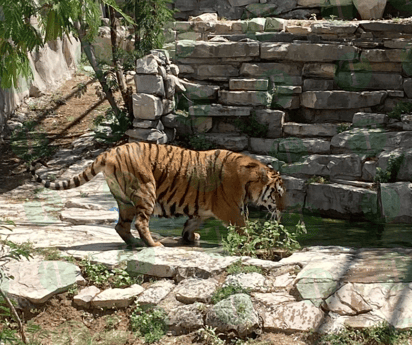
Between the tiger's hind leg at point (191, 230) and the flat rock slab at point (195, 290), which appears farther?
A: the tiger's hind leg at point (191, 230)

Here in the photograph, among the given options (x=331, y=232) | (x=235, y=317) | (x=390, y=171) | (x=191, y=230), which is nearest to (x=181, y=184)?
(x=191, y=230)

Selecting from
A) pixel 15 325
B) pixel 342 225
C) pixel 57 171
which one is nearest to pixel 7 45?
pixel 15 325

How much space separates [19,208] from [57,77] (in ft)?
20.8

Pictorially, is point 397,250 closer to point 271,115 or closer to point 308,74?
point 271,115

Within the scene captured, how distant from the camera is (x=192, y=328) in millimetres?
4824

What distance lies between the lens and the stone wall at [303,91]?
11008 millimetres

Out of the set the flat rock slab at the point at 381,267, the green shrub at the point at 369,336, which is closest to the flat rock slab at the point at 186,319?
the green shrub at the point at 369,336

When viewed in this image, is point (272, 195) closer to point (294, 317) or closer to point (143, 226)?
point (143, 226)

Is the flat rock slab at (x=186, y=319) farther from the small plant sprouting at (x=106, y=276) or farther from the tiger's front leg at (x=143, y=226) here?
the tiger's front leg at (x=143, y=226)

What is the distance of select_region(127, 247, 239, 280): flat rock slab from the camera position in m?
5.39

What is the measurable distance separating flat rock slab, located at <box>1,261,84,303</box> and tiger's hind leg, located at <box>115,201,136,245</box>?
0.85 m

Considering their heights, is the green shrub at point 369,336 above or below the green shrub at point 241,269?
below

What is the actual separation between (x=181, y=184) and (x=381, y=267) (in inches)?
83.9

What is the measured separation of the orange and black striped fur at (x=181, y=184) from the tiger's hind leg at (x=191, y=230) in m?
0.14
